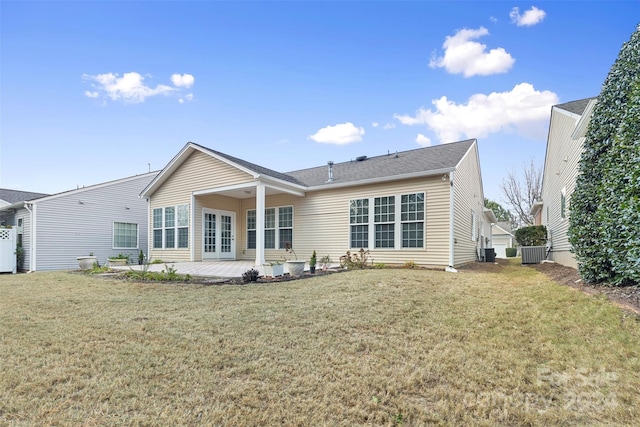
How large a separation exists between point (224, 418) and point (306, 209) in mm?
11006

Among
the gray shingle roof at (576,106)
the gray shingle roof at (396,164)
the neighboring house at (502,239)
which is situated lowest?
the neighboring house at (502,239)

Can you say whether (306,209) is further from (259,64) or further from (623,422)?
(623,422)

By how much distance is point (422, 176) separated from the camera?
10.6 meters

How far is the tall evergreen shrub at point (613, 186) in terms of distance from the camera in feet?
14.8

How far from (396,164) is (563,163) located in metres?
5.99

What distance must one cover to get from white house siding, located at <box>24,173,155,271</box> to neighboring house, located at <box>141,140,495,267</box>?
294cm

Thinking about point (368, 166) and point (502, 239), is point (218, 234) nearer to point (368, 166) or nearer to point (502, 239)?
point (368, 166)

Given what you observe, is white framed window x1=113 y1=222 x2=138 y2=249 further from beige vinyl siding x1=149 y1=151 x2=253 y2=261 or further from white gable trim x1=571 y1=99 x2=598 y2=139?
white gable trim x1=571 y1=99 x2=598 y2=139

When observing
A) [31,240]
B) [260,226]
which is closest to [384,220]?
[260,226]

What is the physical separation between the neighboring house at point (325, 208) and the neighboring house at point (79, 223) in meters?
2.95

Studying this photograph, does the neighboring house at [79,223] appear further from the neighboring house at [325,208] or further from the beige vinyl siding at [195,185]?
the beige vinyl siding at [195,185]

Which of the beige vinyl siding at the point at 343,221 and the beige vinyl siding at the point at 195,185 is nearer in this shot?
the beige vinyl siding at the point at 343,221

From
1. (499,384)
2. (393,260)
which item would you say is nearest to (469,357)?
(499,384)

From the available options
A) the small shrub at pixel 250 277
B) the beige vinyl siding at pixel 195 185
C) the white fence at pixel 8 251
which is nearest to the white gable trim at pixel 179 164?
the beige vinyl siding at pixel 195 185
